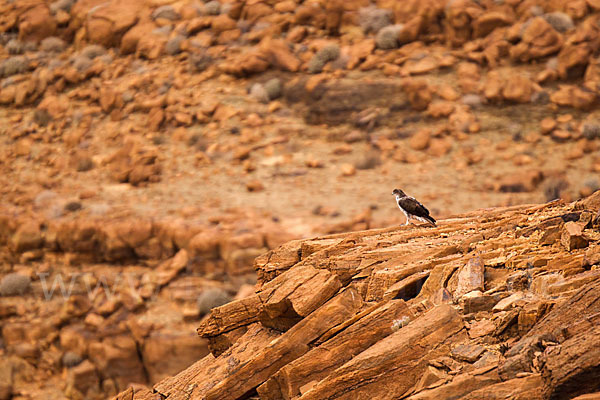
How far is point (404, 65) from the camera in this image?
30.5m

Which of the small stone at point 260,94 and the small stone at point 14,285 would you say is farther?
the small stone at point 260,94

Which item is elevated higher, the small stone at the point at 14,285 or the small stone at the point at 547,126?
the small stone at the point at 547,126

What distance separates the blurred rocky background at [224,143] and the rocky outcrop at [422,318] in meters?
12.7

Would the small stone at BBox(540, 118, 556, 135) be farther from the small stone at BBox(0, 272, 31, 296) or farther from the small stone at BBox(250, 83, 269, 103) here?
the small stone at BBox(0, 272, 31, 296)

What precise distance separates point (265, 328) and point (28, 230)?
19356mm

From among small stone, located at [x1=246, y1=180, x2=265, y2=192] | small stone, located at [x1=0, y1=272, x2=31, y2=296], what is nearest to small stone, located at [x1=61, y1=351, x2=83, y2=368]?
small stone, located at [x1=0, y1=272, x2=31, y2=296]

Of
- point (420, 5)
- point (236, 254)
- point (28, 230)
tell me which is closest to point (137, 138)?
point (28, 230)

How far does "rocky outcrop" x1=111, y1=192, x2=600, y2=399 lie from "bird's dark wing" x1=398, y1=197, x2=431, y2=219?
766 millimetres

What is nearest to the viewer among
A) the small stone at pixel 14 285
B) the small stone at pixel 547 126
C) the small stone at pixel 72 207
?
the small stone at pixel 14 285

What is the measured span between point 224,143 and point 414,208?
1858 centimetres

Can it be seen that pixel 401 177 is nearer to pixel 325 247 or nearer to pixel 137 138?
pixel 137 138

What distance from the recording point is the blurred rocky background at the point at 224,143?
76.3ft

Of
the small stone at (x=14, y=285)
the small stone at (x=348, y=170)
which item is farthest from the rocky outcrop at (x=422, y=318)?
the small stone at (x=348, y=170)

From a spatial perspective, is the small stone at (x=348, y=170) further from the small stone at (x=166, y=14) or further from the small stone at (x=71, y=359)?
the small stone at (x=166, y=14)
